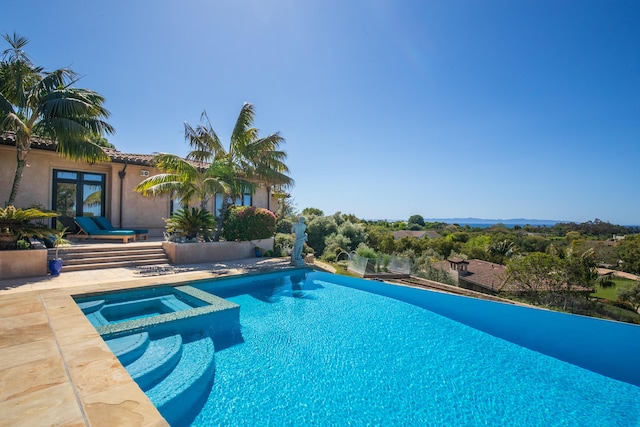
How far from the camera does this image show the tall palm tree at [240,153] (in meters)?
12.1

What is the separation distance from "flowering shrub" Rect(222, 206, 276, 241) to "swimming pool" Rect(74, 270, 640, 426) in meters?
5.30

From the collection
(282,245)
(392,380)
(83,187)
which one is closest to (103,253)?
(83,187)

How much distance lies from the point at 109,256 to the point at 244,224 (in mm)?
4927

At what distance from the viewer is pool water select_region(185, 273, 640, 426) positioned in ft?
12.4

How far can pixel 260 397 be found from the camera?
13.0ft

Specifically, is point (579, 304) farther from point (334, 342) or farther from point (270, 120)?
point (270, 120)

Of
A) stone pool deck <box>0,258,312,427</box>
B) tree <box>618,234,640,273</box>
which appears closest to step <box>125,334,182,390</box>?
stone pool deck <box>0,258,312,427</box>

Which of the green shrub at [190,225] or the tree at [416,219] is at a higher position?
the tree at [416,219]

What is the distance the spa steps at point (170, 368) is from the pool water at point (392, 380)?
0.62ft

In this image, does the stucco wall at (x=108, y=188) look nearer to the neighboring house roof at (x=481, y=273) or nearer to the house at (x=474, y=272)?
the house at (x=474, y=272)

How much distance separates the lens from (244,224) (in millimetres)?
12562

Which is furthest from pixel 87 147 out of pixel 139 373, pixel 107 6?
pixel 139 373

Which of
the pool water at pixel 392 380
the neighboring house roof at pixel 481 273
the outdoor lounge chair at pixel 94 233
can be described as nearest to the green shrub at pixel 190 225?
the outdoor lounge chair at pixel 94 233

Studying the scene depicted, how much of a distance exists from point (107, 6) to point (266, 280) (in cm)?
1048
